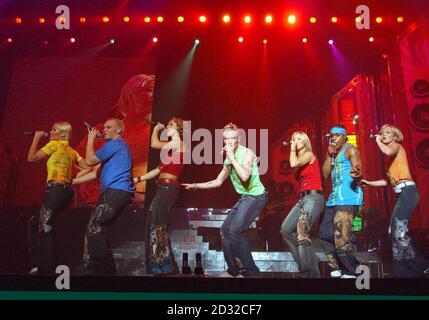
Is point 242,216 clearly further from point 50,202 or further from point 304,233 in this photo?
point 50,202

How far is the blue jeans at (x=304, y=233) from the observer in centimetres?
418

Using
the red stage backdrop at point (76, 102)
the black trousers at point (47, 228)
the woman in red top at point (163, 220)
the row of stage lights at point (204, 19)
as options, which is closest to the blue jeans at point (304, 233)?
the woman in red top at point (163, 220)

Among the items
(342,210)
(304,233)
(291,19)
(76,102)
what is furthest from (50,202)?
(291,19)

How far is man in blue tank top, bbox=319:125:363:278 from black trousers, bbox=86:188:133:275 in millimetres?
2228

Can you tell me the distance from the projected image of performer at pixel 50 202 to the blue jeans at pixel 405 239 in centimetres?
350

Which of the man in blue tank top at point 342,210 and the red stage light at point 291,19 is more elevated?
the red stage light at point 291,19

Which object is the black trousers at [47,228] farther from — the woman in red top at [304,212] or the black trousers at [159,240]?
the woman in red top at [304,212]

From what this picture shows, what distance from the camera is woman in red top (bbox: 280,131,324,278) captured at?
4.21m

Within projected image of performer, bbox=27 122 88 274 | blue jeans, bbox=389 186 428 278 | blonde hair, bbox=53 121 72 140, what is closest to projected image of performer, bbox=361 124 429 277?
blue jeans, bbox=389 186 428 278

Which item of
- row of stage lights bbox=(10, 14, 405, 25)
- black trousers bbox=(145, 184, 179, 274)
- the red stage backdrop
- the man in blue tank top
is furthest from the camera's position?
the red stage backdrop

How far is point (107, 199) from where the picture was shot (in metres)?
4.22

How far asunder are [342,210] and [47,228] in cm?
314

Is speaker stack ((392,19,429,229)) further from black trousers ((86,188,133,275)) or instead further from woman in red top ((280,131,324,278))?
black trousers ((86,188,133,275))

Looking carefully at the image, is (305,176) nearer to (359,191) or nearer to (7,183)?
(359,191)
